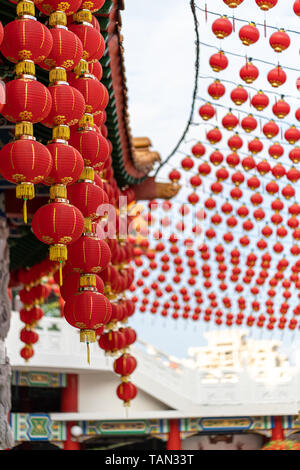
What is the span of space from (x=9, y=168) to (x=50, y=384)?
479 inches

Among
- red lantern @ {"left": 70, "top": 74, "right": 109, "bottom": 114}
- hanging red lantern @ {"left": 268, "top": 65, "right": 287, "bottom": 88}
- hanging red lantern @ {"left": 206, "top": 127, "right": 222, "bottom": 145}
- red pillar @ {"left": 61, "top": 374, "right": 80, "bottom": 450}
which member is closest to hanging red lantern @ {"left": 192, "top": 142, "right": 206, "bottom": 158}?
hanging red lantern @ {"left": 206, "top": 127, "right": 222, "bottom": 145}

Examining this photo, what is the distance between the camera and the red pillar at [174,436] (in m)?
16.3

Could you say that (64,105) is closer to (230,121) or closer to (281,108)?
(281,108)

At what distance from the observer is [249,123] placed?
1047 centimetres

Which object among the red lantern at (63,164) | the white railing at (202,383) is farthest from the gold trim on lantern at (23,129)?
the white railing at (202,383)

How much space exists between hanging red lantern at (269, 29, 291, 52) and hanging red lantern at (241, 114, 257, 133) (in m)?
1.99

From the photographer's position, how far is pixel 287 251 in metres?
15.3

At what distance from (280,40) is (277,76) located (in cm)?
63

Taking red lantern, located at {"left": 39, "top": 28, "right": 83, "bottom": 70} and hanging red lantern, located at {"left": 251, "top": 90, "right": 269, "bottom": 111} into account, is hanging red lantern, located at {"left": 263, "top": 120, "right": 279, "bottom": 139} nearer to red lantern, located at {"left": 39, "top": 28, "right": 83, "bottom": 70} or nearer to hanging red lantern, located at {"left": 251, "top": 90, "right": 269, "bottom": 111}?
hanging red lantern, located at {"left": 251, "top": 90, "right": 269, "bottom": 111}

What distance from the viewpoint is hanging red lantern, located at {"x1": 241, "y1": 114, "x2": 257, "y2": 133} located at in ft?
34.4

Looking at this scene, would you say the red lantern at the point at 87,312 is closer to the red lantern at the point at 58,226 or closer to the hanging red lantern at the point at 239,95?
the red lantern at the point at 58,226

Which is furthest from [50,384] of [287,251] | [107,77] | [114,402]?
[107,77]

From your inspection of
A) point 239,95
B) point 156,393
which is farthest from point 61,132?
point 156,393

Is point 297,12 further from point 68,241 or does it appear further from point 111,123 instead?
point 68,241
